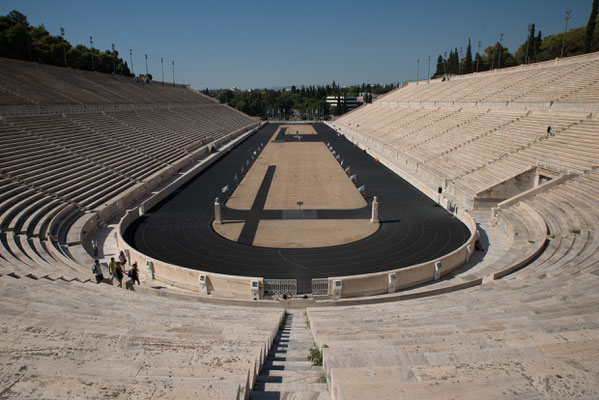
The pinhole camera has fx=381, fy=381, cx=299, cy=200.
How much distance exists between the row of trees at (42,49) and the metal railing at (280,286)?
5870 centimetres

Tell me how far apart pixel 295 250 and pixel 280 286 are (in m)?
3.80

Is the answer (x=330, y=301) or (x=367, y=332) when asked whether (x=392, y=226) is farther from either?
(x=367, y=332)

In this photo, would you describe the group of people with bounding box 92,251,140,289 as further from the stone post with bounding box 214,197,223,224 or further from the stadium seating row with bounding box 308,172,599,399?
the stone post with bounding box 214,197,223,224

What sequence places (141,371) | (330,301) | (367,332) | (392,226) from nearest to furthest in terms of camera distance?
(141,371)
(367,332)
(330,301)
(392,226)

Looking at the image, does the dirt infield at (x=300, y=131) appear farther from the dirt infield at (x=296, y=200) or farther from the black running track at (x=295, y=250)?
the black running track at (x=295, y=250)

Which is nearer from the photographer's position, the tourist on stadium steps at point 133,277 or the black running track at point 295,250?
the tourist on stadium steps at point 133,277

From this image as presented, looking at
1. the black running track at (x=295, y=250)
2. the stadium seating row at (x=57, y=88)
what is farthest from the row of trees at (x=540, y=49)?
the stadium seating row at (x=57, y=88)

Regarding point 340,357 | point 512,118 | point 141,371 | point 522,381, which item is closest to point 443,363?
point 522,381

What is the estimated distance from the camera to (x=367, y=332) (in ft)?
25.7

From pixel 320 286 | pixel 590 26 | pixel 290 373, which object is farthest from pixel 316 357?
pixel 590 26

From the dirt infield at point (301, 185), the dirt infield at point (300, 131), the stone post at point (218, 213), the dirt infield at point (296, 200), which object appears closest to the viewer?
the dirt infield at point (296, 200)

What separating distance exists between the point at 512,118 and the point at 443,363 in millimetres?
33061

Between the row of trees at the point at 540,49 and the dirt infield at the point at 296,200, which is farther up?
the row of trees at the point at 540,49

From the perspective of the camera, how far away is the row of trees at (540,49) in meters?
58.6
